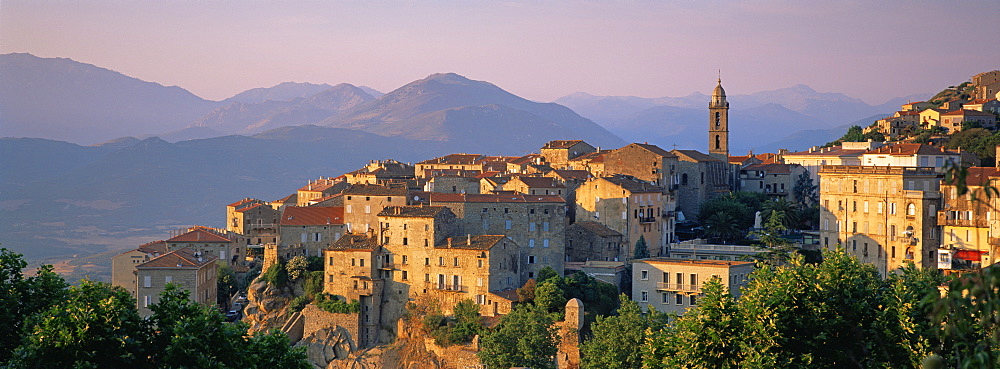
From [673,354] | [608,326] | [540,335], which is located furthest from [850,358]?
[540,335]

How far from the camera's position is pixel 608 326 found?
40.4 m

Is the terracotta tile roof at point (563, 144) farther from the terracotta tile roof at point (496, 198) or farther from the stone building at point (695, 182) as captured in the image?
the terracotta tile roof at point (496, 198)

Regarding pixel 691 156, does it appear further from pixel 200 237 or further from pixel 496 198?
pixel 200 237

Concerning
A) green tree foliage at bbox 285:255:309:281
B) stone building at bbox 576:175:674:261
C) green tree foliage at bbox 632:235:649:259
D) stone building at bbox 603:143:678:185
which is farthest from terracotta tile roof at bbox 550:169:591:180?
green tree foliage at bbox 285:255:309:281

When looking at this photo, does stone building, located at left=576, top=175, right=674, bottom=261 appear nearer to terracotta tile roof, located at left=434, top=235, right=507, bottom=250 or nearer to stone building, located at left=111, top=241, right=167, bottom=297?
terracotta tile roof, located at left=434, top=235, right=507, bottom=250

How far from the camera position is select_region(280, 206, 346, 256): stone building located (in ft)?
194

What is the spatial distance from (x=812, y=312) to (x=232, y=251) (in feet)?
156

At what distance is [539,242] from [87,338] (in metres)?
34.4

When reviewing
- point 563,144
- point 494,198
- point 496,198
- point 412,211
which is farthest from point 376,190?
point 563,144

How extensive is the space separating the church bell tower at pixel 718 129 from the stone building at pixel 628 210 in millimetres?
16800

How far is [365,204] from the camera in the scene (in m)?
60.3

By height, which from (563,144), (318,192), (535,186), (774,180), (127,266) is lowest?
(127,266)

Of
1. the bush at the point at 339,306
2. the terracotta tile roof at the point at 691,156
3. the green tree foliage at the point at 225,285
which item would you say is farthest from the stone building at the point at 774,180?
the green tree foliage at the point at 225,285

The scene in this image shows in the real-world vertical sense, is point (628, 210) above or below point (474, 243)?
above
